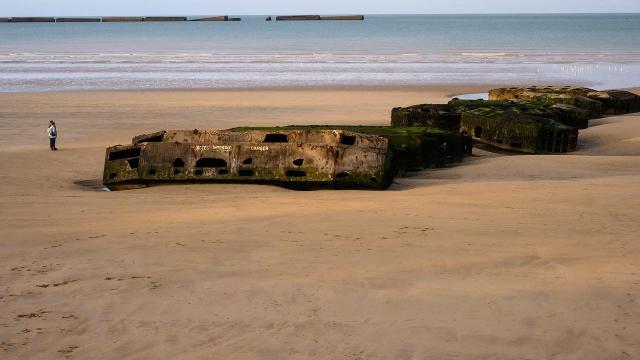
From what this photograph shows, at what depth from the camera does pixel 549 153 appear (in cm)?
1590

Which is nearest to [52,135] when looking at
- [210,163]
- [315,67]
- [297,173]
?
[210,163]

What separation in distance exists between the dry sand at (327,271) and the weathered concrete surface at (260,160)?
313 mm

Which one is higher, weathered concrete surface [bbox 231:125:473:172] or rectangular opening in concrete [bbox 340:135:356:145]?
rectangular opening in concrete [bbox 340:135:356:145]

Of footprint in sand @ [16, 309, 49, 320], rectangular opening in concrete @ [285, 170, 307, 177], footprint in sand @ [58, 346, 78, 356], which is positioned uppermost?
rectangular opening in concrete @ [285, 170, 307, 177]

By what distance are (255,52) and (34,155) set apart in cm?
5442

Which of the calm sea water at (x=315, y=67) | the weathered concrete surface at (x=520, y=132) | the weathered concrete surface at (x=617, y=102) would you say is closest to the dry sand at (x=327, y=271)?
the weathered concrete surface at (x=520, y=132)

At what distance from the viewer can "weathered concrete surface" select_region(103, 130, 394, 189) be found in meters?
11.0

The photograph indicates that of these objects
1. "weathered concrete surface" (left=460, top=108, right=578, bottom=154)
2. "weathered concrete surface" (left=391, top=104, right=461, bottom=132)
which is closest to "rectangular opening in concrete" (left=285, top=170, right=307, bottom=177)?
"weathered concrete surface" (left=460, top=108, right=578, bottom=154)

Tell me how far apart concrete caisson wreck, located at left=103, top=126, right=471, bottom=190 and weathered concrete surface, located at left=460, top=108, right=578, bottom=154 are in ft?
16.4

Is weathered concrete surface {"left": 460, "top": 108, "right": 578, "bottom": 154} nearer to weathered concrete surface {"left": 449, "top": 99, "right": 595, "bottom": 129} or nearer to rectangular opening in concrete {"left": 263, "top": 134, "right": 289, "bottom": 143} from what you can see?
weathered concrete surface {"left": 449, "top": 99, "right": 595, "bottom": 129}

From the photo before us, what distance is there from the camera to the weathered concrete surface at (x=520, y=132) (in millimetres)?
15914

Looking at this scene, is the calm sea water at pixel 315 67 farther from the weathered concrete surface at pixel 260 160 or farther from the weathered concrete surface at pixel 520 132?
the weathered concrete surface at pixel 260 160

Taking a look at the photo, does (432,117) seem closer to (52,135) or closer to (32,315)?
(52,135)

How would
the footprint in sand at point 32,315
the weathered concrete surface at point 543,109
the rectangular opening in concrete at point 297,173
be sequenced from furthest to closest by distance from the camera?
the weathered concrete surface at point 543,109, the rectangular opening in concrete at point 297,173, the footprint in sand at point 32,315
